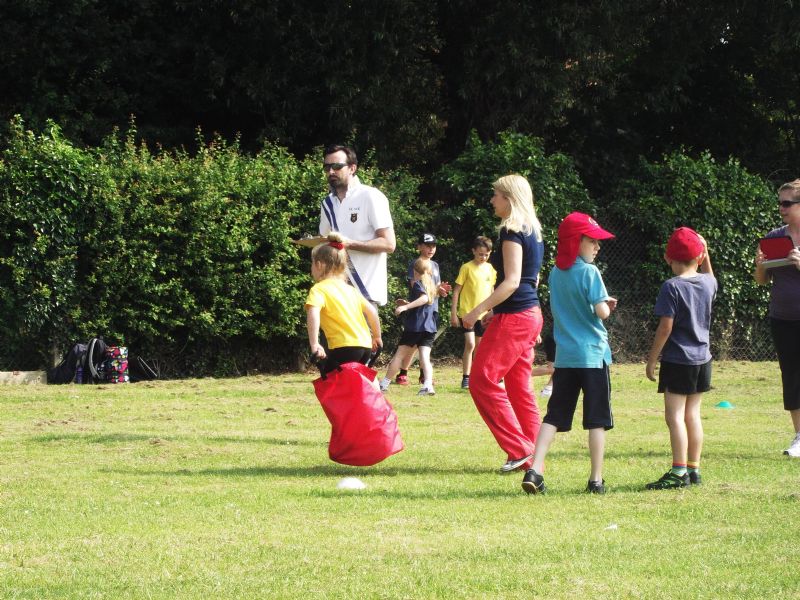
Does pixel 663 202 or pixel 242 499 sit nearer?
pixel 242 499

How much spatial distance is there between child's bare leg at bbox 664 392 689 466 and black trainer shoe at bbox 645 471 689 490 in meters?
0.09

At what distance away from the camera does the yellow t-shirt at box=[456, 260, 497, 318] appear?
46.6 feet

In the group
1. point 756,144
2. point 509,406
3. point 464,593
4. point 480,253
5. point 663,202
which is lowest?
point 464,593

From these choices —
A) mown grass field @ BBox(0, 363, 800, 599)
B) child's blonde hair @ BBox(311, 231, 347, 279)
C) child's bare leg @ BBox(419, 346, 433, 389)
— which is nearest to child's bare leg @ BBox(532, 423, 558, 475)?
mown grass field @ BBox(0, 363, 800, 599)

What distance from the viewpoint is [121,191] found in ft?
51.7

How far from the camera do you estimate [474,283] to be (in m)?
14.2

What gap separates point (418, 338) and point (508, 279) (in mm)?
6682

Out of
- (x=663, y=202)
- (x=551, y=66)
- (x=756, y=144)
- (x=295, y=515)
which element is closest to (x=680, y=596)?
(x=295, y=515)

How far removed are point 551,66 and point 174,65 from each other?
748 cm

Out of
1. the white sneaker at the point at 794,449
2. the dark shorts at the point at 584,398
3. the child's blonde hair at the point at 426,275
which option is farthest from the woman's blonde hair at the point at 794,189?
the child's blonde hair at the point at 426,275

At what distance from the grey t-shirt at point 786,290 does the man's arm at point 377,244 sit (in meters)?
2.84

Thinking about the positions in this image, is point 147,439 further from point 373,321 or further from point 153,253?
point 153,253

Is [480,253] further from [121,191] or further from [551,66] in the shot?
[551,66]

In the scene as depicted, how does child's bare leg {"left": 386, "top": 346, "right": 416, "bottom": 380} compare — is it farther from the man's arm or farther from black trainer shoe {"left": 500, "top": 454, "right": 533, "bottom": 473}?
black trainer shoe {"left": 500, "top": 454, "right": 533, "bottom": 473}
